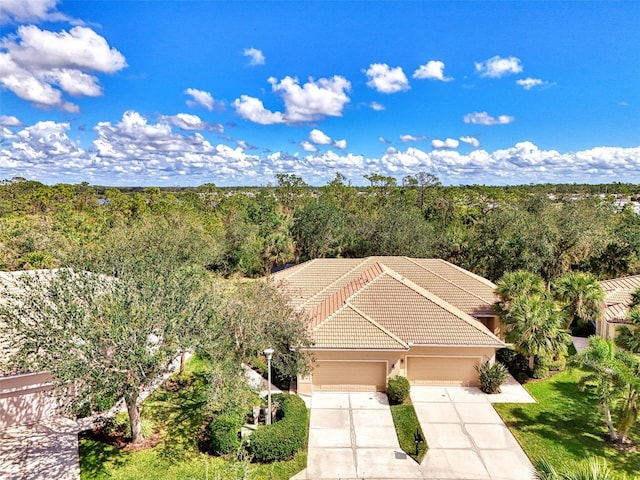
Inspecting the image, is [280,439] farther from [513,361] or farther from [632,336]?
[632,336]

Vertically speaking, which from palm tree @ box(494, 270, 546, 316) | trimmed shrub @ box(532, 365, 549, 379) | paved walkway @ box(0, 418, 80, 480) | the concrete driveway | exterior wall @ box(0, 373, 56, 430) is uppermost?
palm tree @ box(494, 270, 546, 316)

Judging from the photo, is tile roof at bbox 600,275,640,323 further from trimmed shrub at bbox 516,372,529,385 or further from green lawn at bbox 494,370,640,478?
trimmed shrub at bbox 516,372,529,385

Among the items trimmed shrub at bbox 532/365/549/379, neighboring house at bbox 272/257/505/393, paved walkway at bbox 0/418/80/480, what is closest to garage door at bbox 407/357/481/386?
neighboring house at bbox 272/257/505/393

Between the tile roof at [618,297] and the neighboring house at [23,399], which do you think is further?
the tile roof at [618,297]

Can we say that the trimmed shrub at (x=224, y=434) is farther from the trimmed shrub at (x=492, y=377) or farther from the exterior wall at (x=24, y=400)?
the trimmed shrub at (x=492, y=377)

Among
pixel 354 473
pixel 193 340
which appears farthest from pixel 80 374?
pixel 354 473

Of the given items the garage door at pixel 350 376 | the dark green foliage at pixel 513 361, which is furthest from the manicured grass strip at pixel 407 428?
the dark green foliage at pixel 513 361
